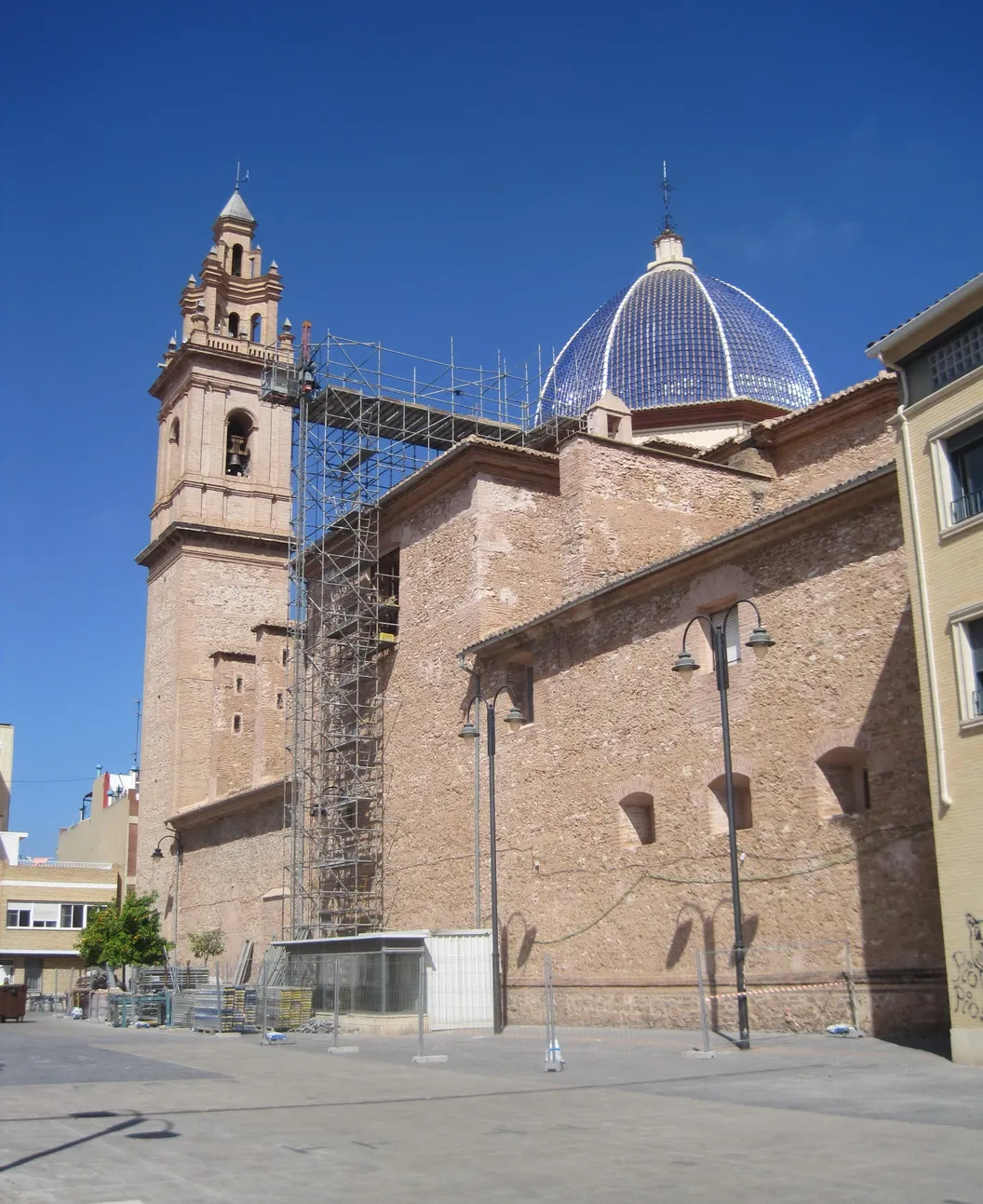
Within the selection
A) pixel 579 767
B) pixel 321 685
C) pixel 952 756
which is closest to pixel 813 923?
pixel 952 756

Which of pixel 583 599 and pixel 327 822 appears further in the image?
pixel 327 822

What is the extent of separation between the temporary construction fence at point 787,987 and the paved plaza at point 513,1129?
1.74 ft

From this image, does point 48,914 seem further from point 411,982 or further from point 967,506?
point 967,506

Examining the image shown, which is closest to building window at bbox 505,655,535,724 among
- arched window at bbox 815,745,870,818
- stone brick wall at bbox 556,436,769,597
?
stone brick wall at bbox 556,436,769,597

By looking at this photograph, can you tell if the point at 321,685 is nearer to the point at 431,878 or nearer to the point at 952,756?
the point at 431,878

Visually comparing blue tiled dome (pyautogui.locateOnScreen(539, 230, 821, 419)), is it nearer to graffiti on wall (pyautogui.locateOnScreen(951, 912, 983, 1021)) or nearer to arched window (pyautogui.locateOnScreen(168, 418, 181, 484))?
arched window (pyautogui.locateOnScreen(168, 418, 181, 484))

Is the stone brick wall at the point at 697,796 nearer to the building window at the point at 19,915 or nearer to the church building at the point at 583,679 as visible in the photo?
the church building at the point at 583,679

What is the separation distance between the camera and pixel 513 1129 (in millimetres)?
9508

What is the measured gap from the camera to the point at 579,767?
21.0 metres

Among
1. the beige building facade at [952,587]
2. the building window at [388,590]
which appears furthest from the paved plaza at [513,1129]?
the building window at [388,590]

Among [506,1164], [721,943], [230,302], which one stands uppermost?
[230,302]

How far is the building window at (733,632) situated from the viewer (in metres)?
18.3

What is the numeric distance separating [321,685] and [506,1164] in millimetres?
23138

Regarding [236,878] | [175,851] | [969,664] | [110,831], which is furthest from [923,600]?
[110,831]
